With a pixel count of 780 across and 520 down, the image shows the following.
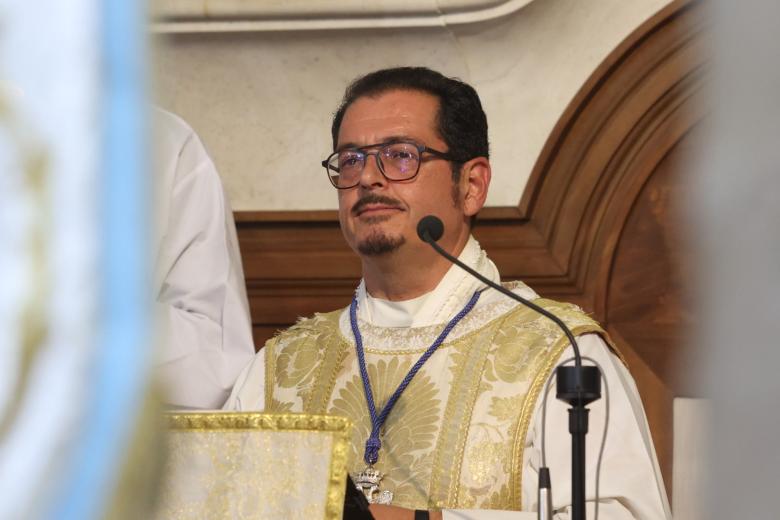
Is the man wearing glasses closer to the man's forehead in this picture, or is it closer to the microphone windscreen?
the man's forehead

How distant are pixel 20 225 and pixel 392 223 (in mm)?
2356

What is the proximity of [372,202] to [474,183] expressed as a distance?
1.07 feet

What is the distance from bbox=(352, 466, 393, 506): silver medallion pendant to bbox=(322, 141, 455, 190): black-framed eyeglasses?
0.65m

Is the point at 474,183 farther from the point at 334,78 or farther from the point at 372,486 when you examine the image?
the point at 334,78

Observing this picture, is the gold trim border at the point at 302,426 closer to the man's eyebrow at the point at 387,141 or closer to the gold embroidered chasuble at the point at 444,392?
the gold embroidered chasuble at the point at 444,392

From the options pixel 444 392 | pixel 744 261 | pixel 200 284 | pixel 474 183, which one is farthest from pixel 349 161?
pixel 744 261

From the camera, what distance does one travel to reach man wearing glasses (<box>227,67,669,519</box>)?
281 cm

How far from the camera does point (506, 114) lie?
166 inches

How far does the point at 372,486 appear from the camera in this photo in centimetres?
279

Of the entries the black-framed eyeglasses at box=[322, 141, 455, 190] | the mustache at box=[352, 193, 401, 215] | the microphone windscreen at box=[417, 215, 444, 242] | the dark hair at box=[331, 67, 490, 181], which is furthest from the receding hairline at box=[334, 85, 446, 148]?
the microphone windscreen at box=[417, 215, 444, 242]

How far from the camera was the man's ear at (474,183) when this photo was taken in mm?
3191

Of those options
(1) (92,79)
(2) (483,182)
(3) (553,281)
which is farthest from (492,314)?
(1) (92,79)

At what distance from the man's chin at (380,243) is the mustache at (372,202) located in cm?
7

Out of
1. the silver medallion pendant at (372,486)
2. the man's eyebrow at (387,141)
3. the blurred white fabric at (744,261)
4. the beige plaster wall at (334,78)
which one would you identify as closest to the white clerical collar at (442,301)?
the man's eyebrow at (387,141)
